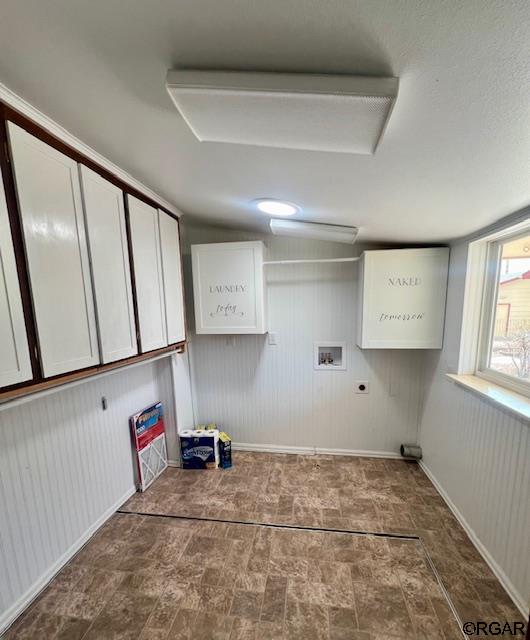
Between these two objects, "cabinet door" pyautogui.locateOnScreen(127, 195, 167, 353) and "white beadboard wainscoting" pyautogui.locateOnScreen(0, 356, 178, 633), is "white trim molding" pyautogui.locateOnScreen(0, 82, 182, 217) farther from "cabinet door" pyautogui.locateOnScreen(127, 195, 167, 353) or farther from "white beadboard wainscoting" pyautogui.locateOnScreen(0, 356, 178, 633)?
"white beadboard wainscoting" pyautogui.locateOnScreen(0, 356, 178, 633)

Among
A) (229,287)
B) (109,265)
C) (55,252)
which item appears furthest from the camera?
(229,287)

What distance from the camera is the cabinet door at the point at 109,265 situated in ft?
4.22

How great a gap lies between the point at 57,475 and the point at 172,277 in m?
1.53

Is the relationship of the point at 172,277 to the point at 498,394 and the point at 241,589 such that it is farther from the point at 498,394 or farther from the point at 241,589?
the point at 498,394

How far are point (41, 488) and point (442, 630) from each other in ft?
A: 7.43

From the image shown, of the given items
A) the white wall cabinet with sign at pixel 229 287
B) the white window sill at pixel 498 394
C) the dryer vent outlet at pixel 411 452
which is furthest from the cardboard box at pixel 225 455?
the white window sill at pixel 498 394

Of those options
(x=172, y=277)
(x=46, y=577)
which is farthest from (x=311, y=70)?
(x=46, y=577)

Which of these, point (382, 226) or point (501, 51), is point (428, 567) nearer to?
point (382, 226)

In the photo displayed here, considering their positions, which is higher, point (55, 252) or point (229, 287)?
point (55, 252)

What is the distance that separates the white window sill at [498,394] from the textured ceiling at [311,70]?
1.07 meters

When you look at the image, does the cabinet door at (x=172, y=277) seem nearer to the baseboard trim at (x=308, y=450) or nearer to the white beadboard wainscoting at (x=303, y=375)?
the white beadboard wainscoting at (x=303, y=375)

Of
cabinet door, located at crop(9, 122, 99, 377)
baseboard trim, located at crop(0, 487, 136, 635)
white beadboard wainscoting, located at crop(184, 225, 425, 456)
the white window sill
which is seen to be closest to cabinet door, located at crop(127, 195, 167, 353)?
cabinet door, located at crop(9, 122, 99, 377)

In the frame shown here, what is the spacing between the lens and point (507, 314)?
1.63 meters

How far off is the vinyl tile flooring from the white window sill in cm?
102
